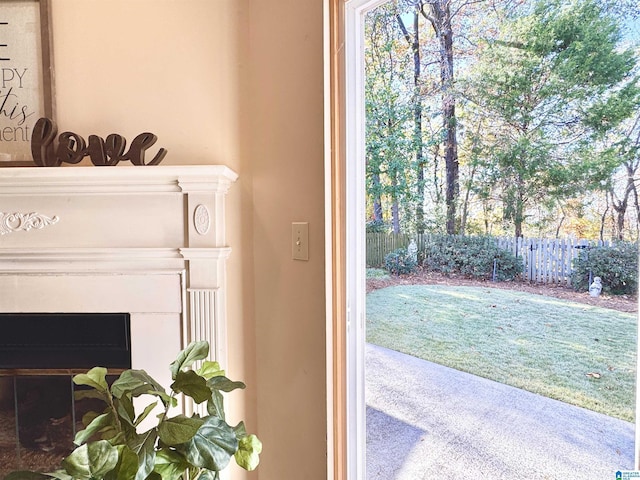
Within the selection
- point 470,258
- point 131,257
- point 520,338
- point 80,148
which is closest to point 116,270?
point 131,257

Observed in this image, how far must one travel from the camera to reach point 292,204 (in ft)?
4.57

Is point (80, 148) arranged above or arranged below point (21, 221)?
above

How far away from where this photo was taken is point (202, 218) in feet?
4.55

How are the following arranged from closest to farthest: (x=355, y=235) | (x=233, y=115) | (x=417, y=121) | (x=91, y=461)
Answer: (x=91, y=461), (x=417, y=121), (x=355, y=235), (x=233, y=115)

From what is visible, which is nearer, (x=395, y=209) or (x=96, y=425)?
(x=96, y=425)

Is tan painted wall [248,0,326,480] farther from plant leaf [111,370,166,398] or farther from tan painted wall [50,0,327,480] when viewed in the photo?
plant leaf [111,370,166,398]

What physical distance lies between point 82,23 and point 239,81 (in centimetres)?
64

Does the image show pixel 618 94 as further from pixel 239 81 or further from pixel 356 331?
pixel 239 81

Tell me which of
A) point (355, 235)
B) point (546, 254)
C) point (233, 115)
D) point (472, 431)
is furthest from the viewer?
point (233, 115)

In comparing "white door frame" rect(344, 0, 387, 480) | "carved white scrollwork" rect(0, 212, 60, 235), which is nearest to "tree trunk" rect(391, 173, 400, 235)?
"white door frame" rect(344, 0, 387, 480)

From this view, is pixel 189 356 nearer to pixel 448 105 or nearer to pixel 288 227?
pixel 288 227

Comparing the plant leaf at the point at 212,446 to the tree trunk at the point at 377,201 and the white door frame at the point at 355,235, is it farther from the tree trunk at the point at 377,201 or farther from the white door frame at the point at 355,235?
the tree trunk at the point at 377,201

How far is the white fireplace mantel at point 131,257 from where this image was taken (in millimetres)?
1385

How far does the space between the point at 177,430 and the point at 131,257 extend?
2.64 ft
